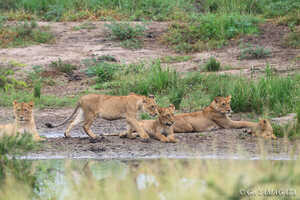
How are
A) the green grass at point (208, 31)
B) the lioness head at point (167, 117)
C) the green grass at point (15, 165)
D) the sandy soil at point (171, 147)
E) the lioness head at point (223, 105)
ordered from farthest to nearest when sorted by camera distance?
the green grass at point (208, 31) < the lioness head at point (223, 105) < the lioness head at point (167, 117) < the sandy soil at point (171, 147) < the green grass at point (15, 165)

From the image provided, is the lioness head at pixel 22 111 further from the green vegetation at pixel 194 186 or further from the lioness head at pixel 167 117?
the green vegetation at pixel 194 186

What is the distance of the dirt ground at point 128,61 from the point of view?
862 cm

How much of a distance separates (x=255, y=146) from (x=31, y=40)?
907 cm

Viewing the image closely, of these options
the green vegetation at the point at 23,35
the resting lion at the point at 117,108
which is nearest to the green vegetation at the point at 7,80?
the resting lion at the point at 117,108

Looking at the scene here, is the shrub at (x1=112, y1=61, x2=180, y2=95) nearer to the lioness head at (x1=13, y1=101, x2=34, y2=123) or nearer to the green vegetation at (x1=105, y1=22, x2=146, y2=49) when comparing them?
the lioness head at (x1=13, y1=101, x2=34, y2=123)

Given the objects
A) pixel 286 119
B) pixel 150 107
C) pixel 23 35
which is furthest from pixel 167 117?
pixel 23 35

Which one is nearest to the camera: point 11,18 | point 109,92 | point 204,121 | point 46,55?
point 204,121

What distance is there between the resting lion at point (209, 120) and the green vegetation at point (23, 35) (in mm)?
7369

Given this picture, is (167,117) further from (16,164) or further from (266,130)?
(16,164)

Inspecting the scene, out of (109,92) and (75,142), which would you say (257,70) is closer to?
(109,92)

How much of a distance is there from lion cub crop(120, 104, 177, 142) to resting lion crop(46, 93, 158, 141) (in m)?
0.14

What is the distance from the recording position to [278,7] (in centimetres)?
1781

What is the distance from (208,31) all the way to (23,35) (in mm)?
4682

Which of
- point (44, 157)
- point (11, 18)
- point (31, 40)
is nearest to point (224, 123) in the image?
point (44, 157)
